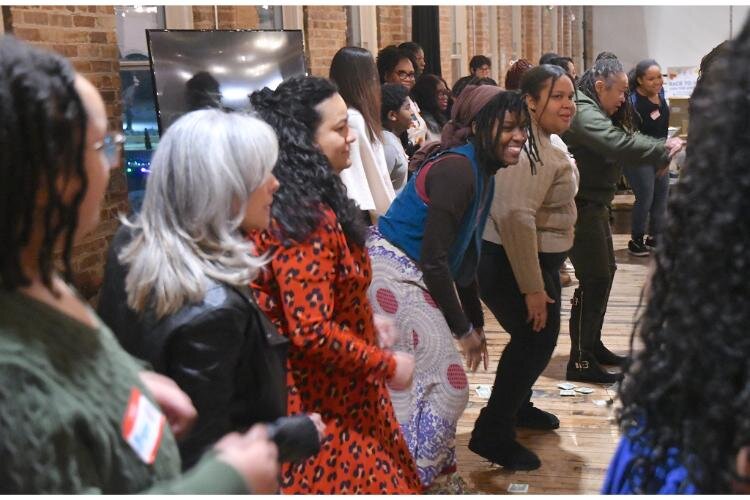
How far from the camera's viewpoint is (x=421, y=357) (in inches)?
117

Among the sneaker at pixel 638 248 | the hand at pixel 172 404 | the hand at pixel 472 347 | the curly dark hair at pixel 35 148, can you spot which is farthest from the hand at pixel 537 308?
the sneaker at pixel 638 248

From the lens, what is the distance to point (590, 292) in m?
4.31

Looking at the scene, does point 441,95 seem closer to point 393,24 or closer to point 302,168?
point 393,24

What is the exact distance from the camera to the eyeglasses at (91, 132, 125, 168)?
3.53 feet

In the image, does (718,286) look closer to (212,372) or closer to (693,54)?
(212,372)

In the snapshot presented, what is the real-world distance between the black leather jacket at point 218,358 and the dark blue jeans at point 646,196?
5.77 metres

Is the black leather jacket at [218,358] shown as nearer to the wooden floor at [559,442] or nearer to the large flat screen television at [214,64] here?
the wooden floor at [559,442]

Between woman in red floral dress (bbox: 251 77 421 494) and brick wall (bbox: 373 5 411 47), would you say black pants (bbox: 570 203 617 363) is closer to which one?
woman in red floral dress (bbox: 251 77 421 494)

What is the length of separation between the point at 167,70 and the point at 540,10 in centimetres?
1185

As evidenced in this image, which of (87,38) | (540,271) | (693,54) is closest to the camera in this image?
(540,271)

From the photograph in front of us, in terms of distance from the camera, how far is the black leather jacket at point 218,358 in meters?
1.62

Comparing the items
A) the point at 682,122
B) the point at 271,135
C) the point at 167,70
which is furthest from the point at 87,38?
the point at 682,122

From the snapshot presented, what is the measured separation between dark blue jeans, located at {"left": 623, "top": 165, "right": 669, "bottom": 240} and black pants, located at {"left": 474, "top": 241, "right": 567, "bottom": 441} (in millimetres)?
3879

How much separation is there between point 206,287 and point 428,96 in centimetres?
493
